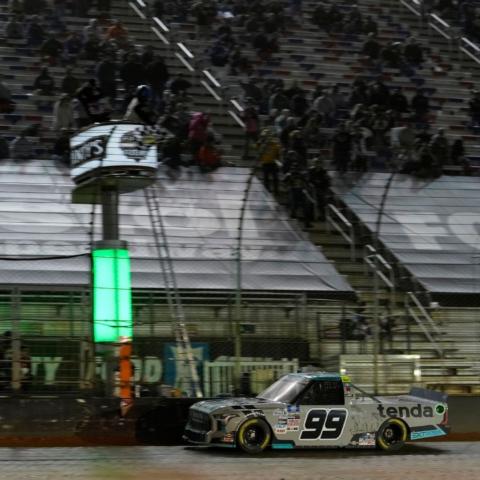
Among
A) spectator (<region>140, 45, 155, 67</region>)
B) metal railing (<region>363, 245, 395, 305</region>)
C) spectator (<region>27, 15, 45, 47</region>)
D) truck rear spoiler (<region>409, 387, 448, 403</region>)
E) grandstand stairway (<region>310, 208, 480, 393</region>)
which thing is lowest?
truck rear spoiler (<region>409, 387, 448, 403</region>)

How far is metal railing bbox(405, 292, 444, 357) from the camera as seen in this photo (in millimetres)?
18281

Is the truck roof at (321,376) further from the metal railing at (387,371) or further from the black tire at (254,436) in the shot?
the metal railing at (387,371)

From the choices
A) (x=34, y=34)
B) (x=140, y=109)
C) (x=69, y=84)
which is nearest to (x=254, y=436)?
(x=140, y=109)

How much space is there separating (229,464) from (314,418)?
2022mm

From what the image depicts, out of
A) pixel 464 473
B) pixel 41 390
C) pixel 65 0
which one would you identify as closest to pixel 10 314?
pixel 41 390

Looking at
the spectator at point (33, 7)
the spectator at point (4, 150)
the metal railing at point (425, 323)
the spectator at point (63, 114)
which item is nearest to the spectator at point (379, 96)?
the spectator at point (63, 114)

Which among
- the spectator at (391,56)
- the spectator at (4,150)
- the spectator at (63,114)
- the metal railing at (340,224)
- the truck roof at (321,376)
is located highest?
the spectator at (391,56)

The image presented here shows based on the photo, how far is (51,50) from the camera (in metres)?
27.6

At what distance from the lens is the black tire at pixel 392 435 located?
1502 cm

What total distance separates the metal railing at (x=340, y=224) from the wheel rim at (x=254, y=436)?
8815mm

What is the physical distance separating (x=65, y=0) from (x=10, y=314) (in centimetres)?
1615

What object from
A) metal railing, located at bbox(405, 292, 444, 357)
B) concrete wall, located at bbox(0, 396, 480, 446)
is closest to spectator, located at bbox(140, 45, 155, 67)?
metal railing, located at bbox(405, 292, 444, 357)

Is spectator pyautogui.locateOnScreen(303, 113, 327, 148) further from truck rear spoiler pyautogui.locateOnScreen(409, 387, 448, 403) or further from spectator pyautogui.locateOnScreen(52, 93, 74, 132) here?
truck rear spoiler pyautogui.locateOnScreen(409, 387, 448, 403)

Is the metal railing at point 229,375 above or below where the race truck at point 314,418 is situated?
above
